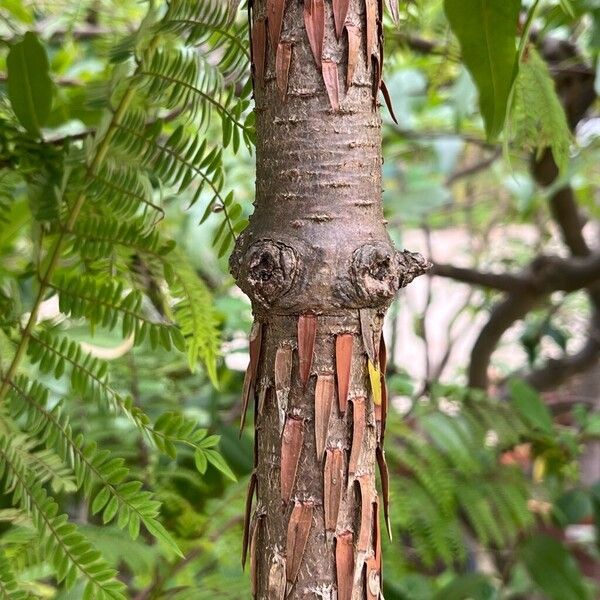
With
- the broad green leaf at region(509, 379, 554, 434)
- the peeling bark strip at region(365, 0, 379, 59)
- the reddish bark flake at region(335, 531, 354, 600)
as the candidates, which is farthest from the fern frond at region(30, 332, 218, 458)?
the broad green leaf at region(509, 379, 554, 434)

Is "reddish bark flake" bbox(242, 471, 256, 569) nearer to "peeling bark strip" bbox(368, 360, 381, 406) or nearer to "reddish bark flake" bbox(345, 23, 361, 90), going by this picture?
"peeling bark strip" bbox(368, 360, 381, 406)

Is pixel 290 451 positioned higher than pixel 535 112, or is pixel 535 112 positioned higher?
pixel 535 112

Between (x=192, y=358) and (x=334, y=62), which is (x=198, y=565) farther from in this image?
(x=334, y=62)

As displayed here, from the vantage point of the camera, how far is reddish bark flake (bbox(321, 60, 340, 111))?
358 millimetres

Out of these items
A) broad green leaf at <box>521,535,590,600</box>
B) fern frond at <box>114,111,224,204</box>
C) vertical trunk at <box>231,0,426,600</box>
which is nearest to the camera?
vertical trunk at <box>231,0,426,600</box>

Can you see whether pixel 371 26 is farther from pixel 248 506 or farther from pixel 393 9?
pixel 248 506

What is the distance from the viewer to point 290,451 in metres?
0.36

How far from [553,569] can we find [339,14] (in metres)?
0.93

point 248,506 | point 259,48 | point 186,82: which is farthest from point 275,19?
point 248,506

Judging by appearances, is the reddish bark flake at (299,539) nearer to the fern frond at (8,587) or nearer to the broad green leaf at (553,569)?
the fern frond at (8,587)

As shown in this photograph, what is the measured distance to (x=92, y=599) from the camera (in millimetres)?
379

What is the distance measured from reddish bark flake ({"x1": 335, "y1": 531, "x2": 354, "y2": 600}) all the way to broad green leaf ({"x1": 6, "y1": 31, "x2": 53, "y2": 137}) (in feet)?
1.20

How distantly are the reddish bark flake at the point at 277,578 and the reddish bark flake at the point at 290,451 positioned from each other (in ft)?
0.09

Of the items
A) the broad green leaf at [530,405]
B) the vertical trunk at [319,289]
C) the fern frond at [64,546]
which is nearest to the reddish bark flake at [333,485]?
the vertical trunk at [319,289]
